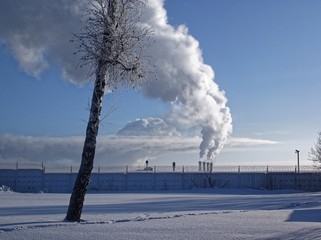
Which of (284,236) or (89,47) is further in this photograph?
(89,47)

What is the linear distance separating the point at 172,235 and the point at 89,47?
676cm

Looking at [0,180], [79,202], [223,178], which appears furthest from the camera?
[223,178]

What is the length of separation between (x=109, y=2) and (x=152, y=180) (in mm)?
34247

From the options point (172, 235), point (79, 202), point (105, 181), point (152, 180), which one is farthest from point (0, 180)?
point (172, 235)

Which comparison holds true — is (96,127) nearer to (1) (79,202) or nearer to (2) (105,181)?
(1) (79,202)

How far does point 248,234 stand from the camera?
1127 cm

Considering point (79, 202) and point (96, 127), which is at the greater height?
point (96, 127)

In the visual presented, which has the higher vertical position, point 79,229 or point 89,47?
point 89,47

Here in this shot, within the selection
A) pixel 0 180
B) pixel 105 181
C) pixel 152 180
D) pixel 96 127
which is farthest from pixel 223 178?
pixel 96 127

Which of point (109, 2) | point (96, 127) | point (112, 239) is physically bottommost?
point (112, 239)

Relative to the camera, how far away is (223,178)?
161ft

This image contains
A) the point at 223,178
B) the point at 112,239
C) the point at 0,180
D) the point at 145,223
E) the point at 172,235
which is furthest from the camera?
the point at 223,178

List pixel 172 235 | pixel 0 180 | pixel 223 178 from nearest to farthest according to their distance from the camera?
pixel 172 235, pixel 0 180, pixel 223 178

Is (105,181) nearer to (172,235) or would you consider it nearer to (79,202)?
(79,202)
